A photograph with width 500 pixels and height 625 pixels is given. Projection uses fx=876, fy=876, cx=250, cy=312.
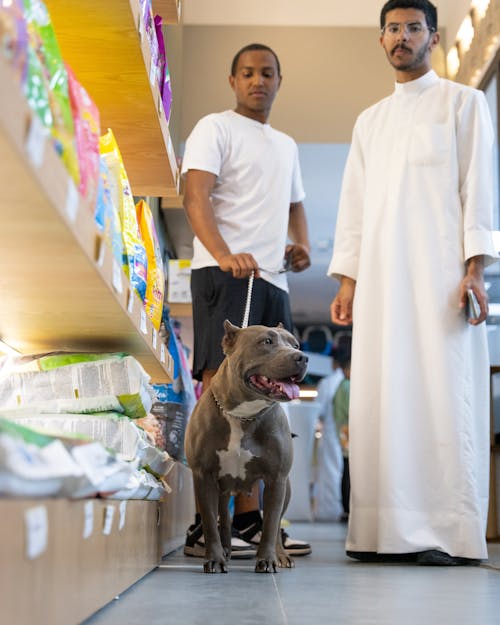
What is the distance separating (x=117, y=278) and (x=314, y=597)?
2.28 ft

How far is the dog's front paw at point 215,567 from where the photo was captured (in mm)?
2072

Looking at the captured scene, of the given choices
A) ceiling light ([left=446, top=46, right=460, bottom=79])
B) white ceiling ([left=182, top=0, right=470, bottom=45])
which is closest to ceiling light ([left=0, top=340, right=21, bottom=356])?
white ceiling ([left=182, top=0, right=470, bottom=45])

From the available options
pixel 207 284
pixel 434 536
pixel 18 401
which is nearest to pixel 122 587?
pixel 18 401

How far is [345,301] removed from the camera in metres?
2.82

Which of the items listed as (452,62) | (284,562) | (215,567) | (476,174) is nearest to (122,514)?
(215,567)

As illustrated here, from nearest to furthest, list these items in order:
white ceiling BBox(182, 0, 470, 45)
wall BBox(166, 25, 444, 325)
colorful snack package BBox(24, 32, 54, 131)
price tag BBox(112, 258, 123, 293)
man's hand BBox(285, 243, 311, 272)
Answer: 1. colorful snack package BBox(24, 32, 54, 131)
2. price tag BBox(112, 258, 123, 293)
3. man's hand BBox(285, 243, 311, 272)
4. white ceiling BBox(182, 0, 470, 45)
5. wall BBox(166, 25, 444, 325)

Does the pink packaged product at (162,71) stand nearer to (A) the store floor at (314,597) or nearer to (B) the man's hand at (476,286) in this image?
(B) the man's hand at (476,286)

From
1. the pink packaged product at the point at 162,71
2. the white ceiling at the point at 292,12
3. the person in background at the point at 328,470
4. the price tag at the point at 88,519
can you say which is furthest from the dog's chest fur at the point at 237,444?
the person in background at the point at 328,470

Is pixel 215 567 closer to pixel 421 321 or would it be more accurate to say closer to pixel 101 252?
pixel 421 321

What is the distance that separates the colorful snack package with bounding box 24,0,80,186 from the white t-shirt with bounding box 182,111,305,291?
1721 millimetres

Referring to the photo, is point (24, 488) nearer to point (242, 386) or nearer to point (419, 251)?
point (242, 386)

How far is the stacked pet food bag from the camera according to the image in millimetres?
845

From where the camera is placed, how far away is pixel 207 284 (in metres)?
2.76

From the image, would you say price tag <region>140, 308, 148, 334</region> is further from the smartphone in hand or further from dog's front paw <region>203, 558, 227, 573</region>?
the smartphone in hand
